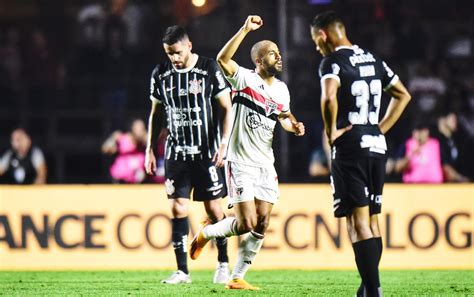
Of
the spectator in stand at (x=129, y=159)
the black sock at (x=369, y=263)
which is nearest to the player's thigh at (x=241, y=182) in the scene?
the black sock at (x=369, y=263)

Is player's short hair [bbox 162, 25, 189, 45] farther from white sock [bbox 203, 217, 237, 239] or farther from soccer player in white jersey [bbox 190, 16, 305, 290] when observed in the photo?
white sock [bbox 203, 217, 237, 239]

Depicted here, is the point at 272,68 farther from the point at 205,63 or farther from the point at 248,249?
the point at 248,249

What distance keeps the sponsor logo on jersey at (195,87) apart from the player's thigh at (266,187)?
42.1 inches

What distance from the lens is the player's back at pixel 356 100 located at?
302 inches

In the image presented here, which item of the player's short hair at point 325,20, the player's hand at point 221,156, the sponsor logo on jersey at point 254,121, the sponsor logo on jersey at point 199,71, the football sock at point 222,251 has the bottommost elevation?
the football sock at point 222,251

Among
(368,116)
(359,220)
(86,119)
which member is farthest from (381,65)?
(86,119)

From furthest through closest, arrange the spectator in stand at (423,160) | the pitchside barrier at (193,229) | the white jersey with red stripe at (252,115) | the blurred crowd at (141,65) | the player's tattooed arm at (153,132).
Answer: the blurred crowd at (141,65)
the spectator in stand at (423,160)
the pitchside barrier at (193,229)
the player's tattooed arm at (153,132)
the white jersey with red stripe at (252,115)

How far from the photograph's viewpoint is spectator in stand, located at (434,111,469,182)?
1430 centimetres

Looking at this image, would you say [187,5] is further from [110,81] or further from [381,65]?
[381,65]

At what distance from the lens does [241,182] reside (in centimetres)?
897

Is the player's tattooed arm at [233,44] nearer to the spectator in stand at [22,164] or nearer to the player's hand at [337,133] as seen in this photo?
the player's hand at [337,133]

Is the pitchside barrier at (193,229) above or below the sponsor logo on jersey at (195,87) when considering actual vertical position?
below

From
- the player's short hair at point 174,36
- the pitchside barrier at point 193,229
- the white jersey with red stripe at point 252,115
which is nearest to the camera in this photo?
the white jersey with red stripe at point 252,115

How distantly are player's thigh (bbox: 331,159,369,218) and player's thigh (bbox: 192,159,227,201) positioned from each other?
2318mm
